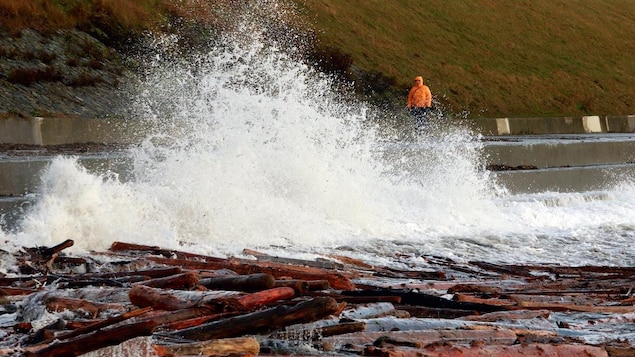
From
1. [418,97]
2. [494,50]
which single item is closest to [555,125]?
[494,50]

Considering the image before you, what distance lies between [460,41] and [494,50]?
5.19 feet

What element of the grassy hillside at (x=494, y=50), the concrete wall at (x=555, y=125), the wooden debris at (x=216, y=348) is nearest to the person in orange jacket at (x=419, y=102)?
the concrete wall at (x=555, y=125)

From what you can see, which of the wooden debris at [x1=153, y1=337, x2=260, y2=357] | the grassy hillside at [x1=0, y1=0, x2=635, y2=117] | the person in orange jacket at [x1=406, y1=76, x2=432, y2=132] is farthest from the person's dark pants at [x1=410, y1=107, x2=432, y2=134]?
the wooden debris at [x1=153, y1=337, x2=260, y2=357]

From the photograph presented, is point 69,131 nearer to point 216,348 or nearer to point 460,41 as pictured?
point 216,348

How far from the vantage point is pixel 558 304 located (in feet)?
→ 21.5

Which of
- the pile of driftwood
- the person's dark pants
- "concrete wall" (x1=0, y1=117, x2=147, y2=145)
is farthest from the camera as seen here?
the person's dark pants

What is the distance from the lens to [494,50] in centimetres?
4147

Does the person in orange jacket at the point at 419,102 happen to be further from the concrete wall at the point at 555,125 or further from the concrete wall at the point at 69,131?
the concrete wall at the point at 69,131

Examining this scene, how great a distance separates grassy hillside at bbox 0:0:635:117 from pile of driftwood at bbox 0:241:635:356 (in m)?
17.3

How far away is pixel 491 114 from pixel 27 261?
27.5m

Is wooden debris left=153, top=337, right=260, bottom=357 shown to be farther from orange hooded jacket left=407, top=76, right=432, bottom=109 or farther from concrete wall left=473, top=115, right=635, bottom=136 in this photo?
concrete wall left=473, top=115, right=635, bottom=136

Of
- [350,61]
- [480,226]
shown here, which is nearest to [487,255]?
[480,226]

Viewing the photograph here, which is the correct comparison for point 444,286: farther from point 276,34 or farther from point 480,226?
point 276,34

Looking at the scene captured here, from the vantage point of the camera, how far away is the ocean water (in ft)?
30.8
